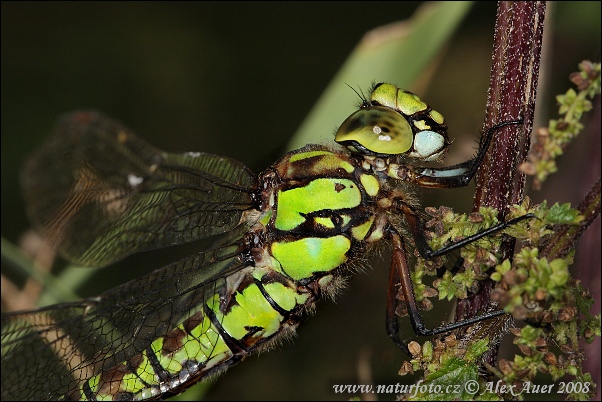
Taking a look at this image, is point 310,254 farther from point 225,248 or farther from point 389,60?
point 389,60

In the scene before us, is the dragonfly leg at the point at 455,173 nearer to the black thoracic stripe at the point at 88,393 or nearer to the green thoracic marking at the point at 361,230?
the green thoracic marking at the point at 361,230

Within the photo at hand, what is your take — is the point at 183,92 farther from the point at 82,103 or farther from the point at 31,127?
the point at 31,127

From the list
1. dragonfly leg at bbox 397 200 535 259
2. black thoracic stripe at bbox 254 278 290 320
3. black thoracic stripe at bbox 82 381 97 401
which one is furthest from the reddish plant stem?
black thoracic stripe at bbox 82 381 97 401

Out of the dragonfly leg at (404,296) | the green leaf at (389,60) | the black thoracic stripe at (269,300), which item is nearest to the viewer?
the dragonfly leg at (404,296)

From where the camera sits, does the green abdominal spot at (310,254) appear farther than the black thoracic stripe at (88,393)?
No

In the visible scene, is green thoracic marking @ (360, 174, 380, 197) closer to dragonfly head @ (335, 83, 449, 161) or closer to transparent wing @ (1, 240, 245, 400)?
dragonfly head @ (335, 83, 449, 161)

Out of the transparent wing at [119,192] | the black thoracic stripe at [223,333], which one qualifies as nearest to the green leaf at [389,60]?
the transparent wing at [119,192]
